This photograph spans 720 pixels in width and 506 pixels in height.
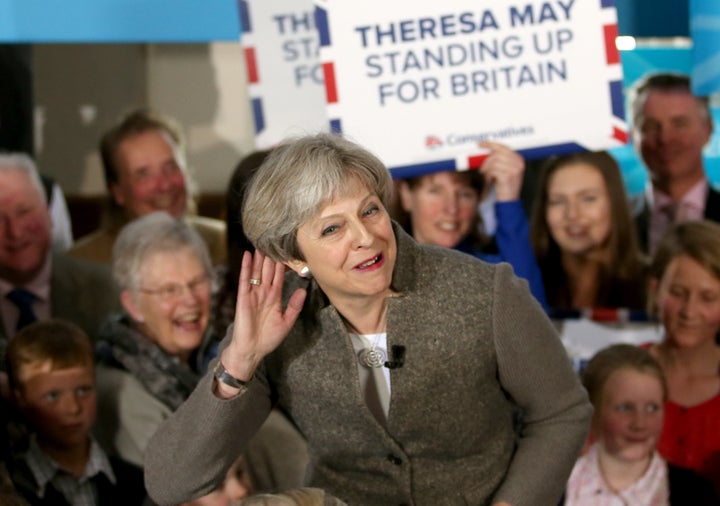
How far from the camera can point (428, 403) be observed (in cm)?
246

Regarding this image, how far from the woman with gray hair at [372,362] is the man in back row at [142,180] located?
213cm

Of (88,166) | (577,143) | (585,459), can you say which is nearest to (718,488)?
(585,459)

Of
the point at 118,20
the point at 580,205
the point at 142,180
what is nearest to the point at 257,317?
the point at 580,205

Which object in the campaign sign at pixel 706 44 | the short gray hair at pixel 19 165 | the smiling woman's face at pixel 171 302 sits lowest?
the smiling woman's face at pixel 171 302

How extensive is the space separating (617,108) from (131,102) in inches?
98.2

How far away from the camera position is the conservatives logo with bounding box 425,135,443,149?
3643 millimetres

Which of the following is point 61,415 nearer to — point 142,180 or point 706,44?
point 142,180

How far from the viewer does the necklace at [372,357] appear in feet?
8.16

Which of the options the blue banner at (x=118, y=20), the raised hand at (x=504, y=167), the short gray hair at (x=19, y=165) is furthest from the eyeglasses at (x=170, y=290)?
the blue banner at (x=118, y=20)

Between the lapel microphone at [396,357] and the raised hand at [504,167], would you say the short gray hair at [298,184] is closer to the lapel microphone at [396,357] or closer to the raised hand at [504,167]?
the lapel microphone at [396,357]

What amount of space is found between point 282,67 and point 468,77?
869mm

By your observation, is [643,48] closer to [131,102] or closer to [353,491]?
[131,102]

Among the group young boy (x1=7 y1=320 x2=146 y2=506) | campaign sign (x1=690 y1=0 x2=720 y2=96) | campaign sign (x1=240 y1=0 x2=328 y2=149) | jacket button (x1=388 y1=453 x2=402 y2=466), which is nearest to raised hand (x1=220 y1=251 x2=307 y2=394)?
jacket button (x1=388 y1=453 x2=402 y2=466)

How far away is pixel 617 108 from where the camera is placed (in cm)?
362
